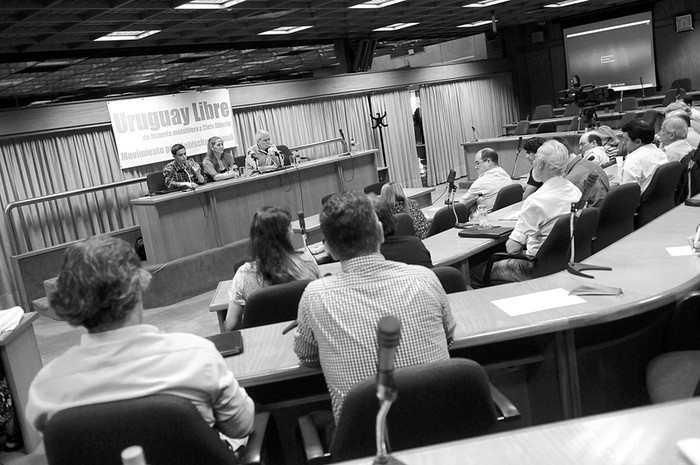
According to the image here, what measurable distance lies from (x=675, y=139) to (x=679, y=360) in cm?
398

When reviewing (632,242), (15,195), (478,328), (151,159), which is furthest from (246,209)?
(478,328)

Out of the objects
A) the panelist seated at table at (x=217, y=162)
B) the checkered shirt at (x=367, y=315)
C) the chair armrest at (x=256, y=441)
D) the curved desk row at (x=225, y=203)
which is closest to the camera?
the chair armrest at (x=256, y=441)

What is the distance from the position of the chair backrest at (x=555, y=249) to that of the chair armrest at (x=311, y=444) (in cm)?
217

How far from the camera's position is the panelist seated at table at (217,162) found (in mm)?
7586

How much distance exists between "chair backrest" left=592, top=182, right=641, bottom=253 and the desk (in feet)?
9.50

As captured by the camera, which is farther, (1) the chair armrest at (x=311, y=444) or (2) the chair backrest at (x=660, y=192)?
(2) the chair backrest at (x=660, y=192)

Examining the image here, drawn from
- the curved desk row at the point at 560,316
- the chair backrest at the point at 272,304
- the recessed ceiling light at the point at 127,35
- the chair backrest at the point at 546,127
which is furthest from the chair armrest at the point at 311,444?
the chair backrest at the point at 546,127

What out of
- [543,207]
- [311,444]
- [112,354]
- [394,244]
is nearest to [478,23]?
[543,207]

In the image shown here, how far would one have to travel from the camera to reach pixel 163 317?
609cm

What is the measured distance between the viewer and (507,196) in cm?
546

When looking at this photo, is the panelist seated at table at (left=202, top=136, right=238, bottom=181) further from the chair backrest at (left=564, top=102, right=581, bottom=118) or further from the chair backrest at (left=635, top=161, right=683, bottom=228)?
the chair backrest at (left=564, top=102, right=581, bottom=118)

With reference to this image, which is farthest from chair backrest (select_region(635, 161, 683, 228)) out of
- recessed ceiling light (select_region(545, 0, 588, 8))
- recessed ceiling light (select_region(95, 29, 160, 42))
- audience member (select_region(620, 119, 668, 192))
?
recessed ceiling light (select_region(545, 0, 588, 8))

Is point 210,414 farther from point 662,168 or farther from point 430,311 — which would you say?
point 662,168

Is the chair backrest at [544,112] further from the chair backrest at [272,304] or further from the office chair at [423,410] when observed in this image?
the office chair at [423,410]
